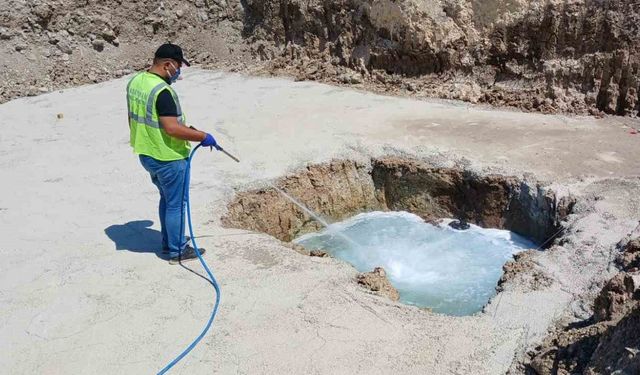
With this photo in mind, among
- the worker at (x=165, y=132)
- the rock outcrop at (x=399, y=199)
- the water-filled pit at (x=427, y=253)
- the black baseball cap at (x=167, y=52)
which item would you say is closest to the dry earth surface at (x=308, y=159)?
the rock outcrop at (x=399, y=199)

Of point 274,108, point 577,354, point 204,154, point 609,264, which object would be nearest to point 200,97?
point 274,108

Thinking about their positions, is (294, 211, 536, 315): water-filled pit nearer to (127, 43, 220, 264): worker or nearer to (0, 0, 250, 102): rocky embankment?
(127, 43, 220, 264): worker

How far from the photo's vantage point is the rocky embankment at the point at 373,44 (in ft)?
29.3

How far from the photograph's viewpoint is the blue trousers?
14.6ft

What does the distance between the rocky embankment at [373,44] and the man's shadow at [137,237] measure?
6.07 meters

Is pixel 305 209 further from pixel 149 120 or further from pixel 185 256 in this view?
pixel 149 120

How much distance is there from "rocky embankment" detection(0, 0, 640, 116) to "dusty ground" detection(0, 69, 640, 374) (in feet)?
3.23

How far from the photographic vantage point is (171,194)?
4.55 meters

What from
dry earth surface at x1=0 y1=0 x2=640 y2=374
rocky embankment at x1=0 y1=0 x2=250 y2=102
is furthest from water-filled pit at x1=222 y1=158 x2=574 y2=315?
rocky embankment at x1=0 y1=0 x2=250 y2=102

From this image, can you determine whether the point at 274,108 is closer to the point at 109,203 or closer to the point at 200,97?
the point at 200,97

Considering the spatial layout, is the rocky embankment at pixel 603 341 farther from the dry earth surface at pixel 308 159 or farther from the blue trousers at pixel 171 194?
the blue trousers at pixel 171 194

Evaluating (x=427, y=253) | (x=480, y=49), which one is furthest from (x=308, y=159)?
(x=480, y=49)

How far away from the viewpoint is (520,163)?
22.4 ft

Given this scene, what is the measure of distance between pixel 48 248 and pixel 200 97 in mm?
5902
